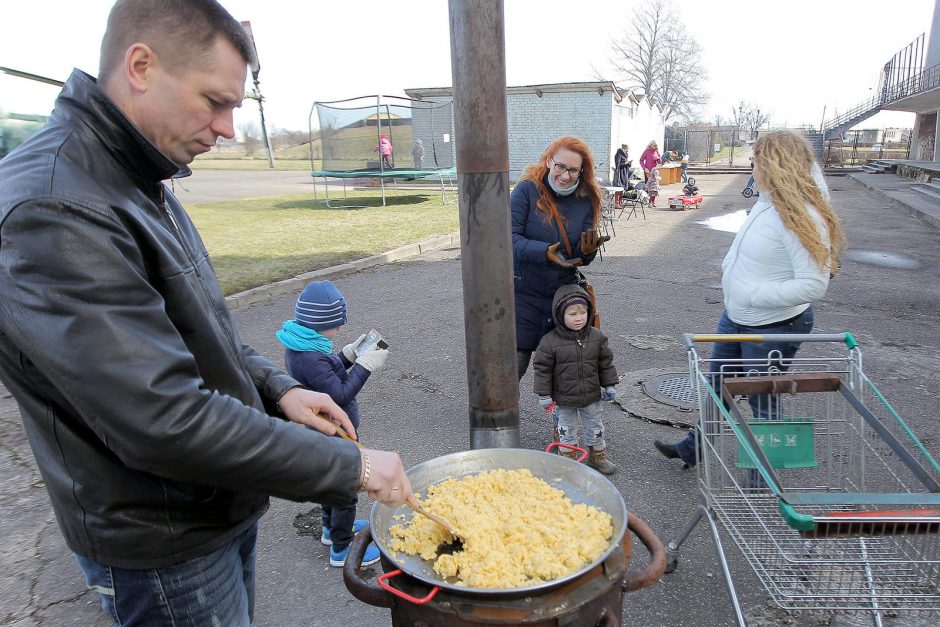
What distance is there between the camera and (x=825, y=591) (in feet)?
8.02

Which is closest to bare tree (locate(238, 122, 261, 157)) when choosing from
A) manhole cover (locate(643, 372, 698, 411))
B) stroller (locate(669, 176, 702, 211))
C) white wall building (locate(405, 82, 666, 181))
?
white wall building (locate(405, 82, 666, 181))

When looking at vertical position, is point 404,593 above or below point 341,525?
above

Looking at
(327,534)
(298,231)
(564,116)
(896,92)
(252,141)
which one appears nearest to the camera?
(327,534)

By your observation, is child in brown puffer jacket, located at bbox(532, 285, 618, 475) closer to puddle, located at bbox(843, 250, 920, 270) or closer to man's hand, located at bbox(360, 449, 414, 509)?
man's hand, located at bbox(360, 449, 414, 509)

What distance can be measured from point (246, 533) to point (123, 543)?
1.50ft

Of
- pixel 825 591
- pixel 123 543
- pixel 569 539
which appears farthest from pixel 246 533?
pixel 825 591

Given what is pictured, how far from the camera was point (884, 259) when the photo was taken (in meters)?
10.4

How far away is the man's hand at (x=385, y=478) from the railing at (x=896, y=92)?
1380 inches

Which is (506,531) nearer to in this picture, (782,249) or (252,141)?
(782,249)

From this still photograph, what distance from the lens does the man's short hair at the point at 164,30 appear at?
1.27 m

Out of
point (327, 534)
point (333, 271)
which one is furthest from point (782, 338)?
point (333, 271)

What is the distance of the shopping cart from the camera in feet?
7.06

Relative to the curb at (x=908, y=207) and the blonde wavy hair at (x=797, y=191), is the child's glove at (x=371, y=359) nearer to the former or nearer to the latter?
the blonde wavy hair at (x=797, y=191)

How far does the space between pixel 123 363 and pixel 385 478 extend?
647mm
